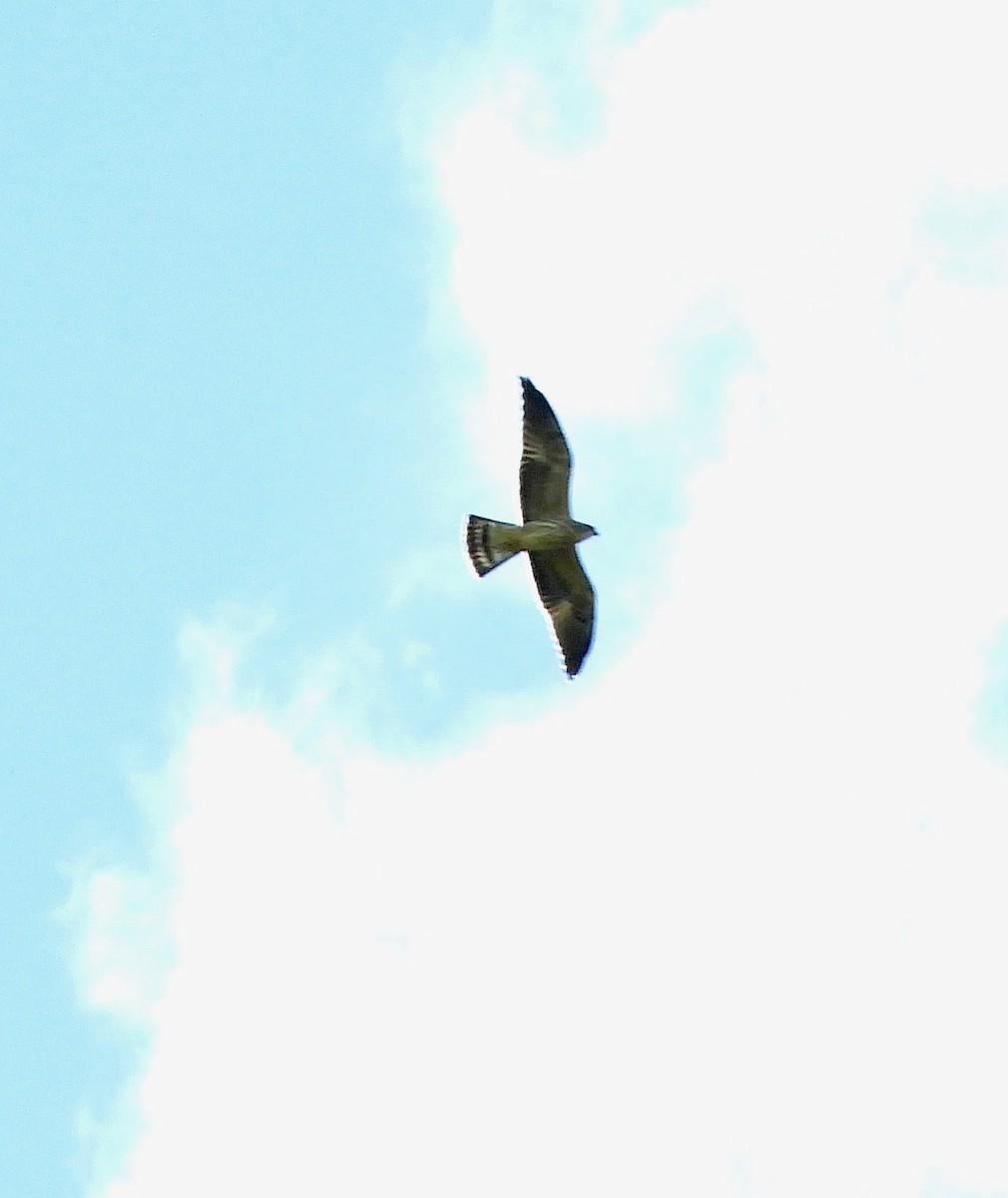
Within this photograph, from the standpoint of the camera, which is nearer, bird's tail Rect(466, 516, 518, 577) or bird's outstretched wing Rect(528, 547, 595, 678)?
bird's tail Rect(466, 516, 518, 577)

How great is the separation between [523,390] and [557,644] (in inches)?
146

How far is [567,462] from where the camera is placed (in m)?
28.1

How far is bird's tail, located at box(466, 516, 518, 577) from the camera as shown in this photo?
28.2m

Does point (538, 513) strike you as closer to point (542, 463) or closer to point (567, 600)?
point (542, 463)

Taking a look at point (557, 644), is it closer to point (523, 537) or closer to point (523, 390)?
point (523, 537)

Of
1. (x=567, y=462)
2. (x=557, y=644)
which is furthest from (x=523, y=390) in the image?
(x=557, y=644)

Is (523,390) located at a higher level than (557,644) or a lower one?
higher

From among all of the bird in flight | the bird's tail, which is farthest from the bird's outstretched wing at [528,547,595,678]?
the bird's tail

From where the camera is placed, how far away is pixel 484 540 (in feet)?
92.7

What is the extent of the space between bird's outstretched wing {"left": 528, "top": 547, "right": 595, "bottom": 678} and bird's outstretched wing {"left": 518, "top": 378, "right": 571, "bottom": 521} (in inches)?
34.2

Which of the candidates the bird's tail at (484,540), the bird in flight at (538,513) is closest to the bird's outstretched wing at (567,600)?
the bird in flight at (538,513)

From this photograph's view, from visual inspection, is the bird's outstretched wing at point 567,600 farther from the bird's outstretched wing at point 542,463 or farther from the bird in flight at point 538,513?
the bird's outstretched wing at point 542,463

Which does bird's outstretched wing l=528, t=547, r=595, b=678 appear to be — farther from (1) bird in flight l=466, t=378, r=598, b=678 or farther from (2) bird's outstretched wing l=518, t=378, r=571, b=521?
(2) bird's outstretched wing l=518, t=378, r=571, b=521

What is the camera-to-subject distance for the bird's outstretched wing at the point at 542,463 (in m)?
27.9
